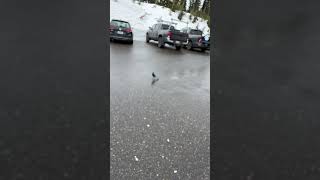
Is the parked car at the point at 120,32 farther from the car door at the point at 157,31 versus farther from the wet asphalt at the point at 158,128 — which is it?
the wet asphalt at the point at 158,128

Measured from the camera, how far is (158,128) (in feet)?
17.1

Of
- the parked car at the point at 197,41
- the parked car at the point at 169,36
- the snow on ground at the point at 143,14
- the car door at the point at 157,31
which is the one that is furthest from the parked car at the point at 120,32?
the snow on ground at the point at 143,14

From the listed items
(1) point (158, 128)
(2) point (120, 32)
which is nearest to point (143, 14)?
(2) point (120, 32)

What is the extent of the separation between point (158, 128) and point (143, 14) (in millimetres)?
31786

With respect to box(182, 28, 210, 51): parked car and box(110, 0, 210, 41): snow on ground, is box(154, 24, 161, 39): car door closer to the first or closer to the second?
box(182, 28, 210, 51): parked car

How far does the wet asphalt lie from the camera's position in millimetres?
3678

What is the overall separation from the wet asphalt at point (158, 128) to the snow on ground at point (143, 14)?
2286 cm

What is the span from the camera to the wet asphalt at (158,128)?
3.68 meters

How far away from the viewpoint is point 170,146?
443 cm

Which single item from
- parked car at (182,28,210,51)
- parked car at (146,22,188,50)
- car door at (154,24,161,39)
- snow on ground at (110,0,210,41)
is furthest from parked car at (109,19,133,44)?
snow on ground at (110,0,210,41)

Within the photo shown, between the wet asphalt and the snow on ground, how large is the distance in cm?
2286
